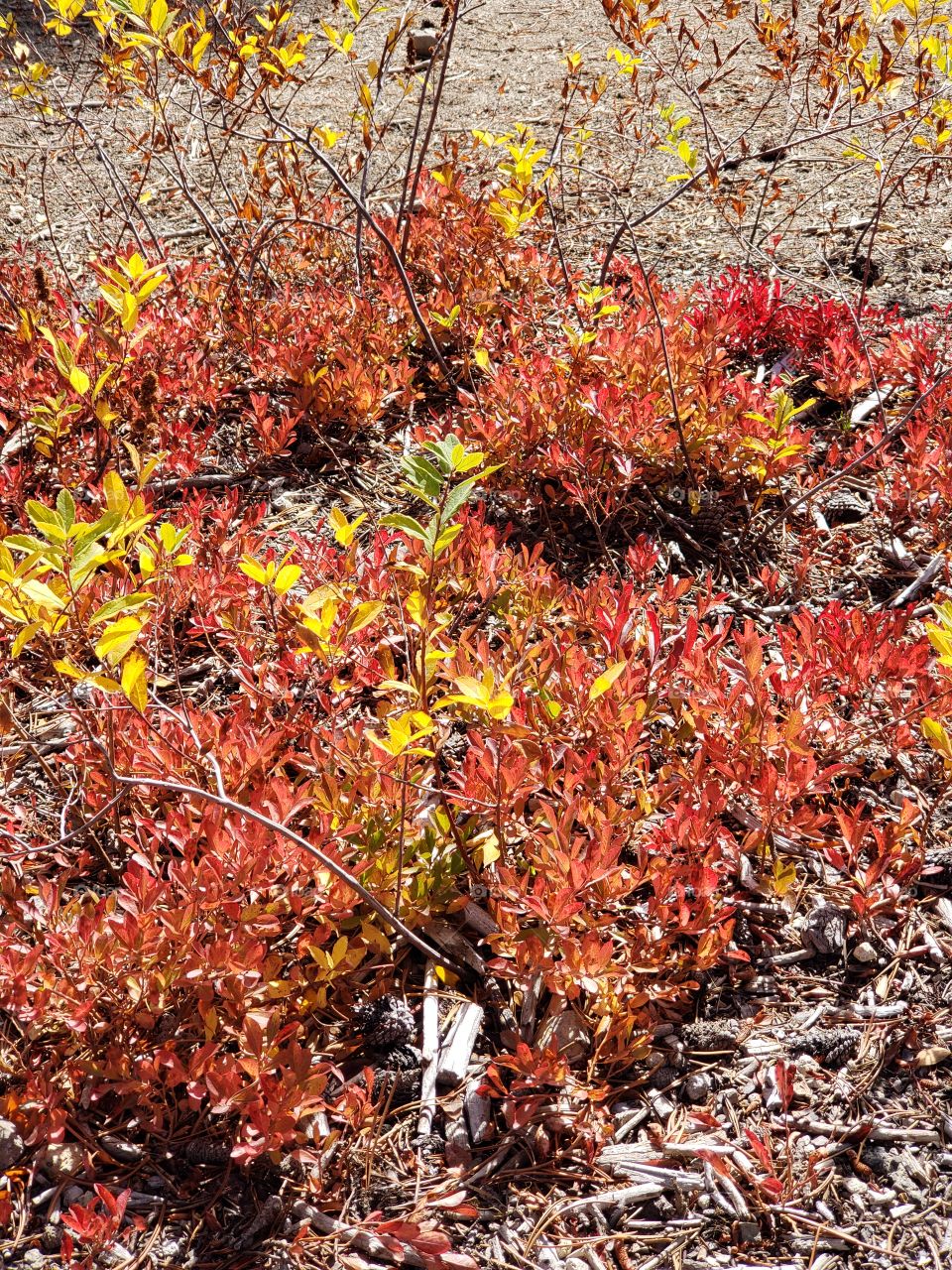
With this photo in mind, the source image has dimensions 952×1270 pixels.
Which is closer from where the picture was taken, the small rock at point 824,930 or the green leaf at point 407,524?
the green leaf at point 407,524

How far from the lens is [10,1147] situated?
1634mm

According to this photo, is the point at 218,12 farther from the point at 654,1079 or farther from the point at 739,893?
the point at 654,1079

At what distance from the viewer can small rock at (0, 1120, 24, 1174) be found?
1.63 metres

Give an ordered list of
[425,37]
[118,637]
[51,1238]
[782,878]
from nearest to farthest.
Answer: [118,637]
[51,1238]
[782,878]
[425,37]

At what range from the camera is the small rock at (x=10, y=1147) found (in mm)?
1631

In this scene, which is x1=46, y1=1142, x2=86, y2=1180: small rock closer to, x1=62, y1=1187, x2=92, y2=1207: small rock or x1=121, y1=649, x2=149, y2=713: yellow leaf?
x1=62, y1=1187, x2=92, y2=1207: small rock

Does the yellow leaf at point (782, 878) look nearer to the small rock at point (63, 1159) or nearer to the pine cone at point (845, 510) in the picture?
the small rock at point (63, 1159)

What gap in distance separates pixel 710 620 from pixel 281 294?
2.56m

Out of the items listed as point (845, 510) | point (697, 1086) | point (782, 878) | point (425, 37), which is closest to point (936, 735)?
point (782, 878)

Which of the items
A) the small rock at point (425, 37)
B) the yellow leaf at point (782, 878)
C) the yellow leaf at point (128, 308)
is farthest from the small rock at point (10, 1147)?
the small rock at point (425, 37)

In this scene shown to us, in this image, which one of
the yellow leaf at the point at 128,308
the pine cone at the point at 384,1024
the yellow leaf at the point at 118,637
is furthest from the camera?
the yellow leaf at the point at 128,308

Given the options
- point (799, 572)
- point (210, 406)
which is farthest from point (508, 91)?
point (799, 572)

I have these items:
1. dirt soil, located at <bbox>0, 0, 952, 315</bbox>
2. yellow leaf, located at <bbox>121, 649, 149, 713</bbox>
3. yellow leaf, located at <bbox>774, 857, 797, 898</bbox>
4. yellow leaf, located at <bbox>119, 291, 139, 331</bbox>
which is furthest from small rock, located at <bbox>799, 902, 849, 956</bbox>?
dirt soil, located at <bbox>0, 0, 952, 315</bbox>

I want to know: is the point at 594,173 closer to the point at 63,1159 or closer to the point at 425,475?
the point at 425,475
